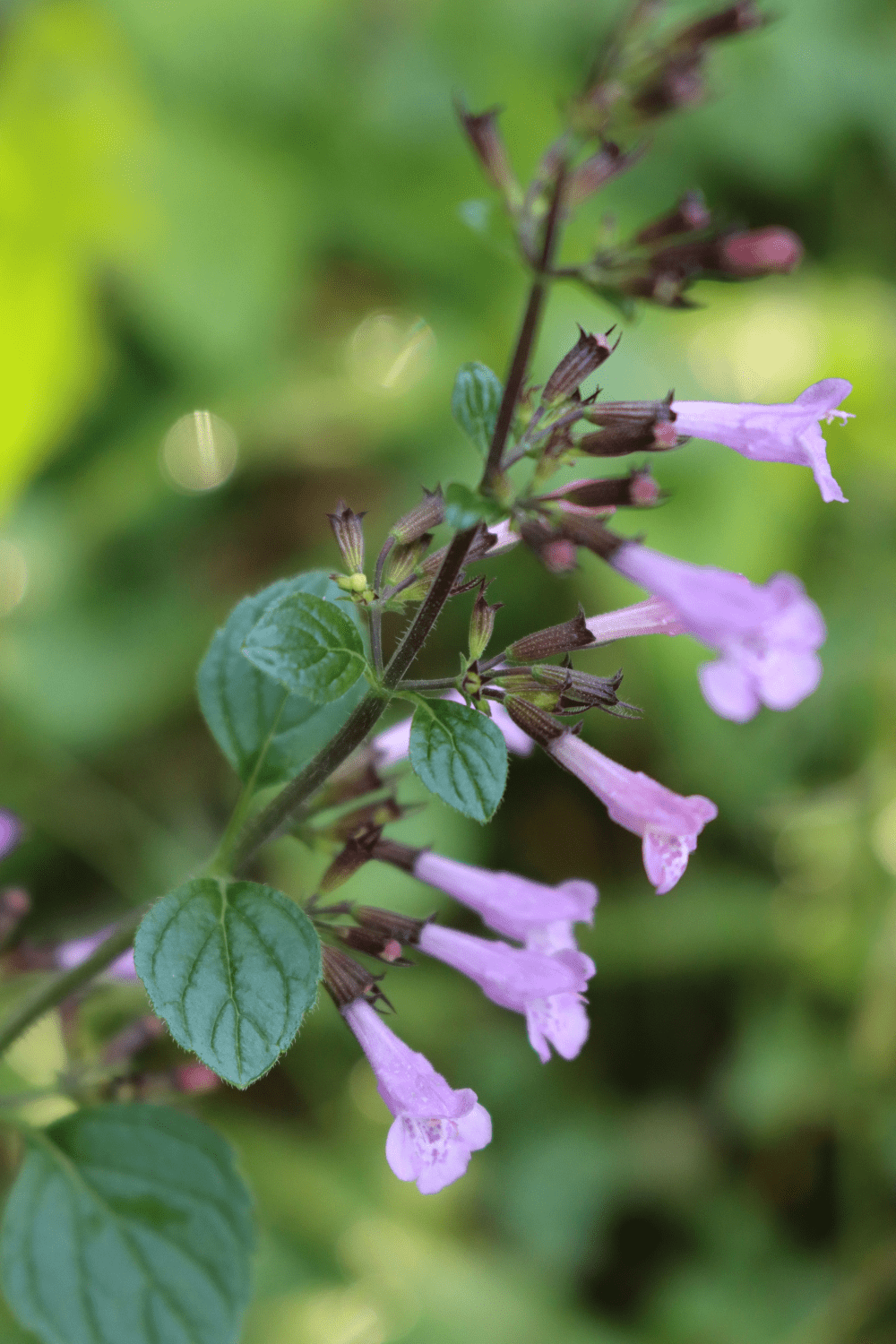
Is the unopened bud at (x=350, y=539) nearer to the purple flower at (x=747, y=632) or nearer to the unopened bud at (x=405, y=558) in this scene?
the unopened bud at (x=405, y=558)

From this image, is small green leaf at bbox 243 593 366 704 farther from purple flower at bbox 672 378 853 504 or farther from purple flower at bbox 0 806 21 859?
A: purple flower at bbox 0 806 21 859

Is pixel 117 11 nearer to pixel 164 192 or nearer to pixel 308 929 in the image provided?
pixel 164 192

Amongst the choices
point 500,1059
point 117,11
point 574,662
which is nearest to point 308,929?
point 574,662

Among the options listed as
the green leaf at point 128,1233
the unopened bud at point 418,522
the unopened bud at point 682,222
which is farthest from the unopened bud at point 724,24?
the green leaf at point 128,1233

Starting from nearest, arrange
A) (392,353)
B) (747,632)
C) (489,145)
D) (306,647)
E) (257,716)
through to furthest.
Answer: (747,632), (306,647), (489,145), (257,716), (392,353)

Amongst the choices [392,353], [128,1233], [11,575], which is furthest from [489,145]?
[11,575]

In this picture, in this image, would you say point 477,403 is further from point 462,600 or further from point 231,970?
point 462,600

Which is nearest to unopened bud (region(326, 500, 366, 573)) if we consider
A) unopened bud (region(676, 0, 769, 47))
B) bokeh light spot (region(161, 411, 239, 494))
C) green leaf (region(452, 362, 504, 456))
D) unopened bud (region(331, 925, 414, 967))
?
green leaf (region(452, 362, 504, 456))

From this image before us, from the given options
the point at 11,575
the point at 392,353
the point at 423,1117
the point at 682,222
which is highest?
the point at 392,353

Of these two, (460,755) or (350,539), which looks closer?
(460,755)
